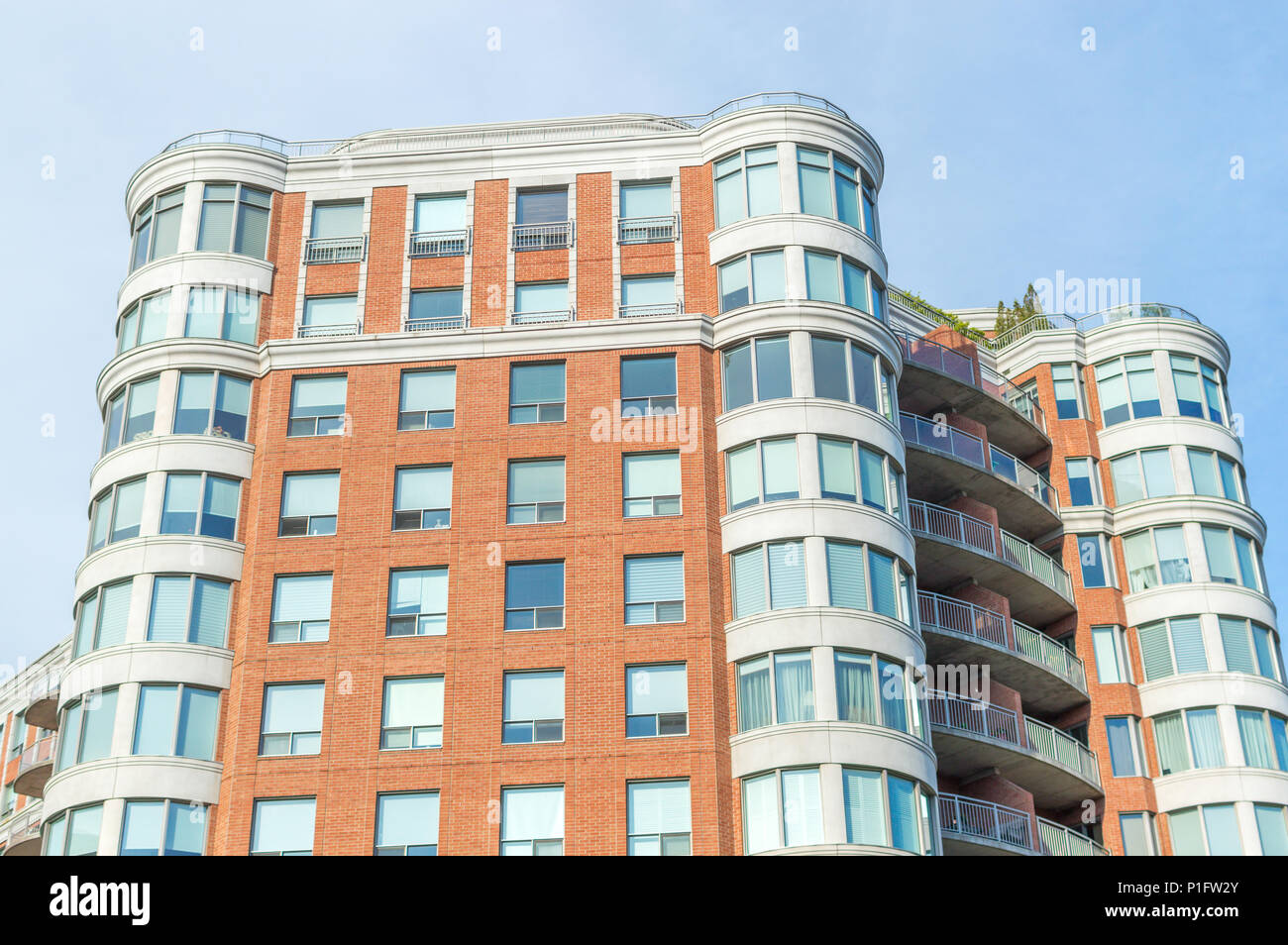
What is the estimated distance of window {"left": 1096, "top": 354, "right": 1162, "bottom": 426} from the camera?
178 feet

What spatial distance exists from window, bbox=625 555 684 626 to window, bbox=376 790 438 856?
266 inches

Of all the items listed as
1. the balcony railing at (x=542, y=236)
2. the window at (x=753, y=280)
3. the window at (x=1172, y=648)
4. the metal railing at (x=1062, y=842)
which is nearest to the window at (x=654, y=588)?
the window at (x=753, y=280)

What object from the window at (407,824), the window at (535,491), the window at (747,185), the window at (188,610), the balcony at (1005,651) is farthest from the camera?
the window at (747,185)

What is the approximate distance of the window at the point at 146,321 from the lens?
46.0 meters

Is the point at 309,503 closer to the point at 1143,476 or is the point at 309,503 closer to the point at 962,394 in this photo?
the point at 962,394

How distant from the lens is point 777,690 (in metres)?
39.0

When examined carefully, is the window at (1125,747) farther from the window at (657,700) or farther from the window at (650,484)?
the window at (650,484)

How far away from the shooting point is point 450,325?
151ft

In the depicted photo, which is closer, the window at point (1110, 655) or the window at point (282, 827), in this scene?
the window at point (282, 827)

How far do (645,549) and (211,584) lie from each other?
449 inches

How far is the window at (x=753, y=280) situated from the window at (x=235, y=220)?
45.2ft
